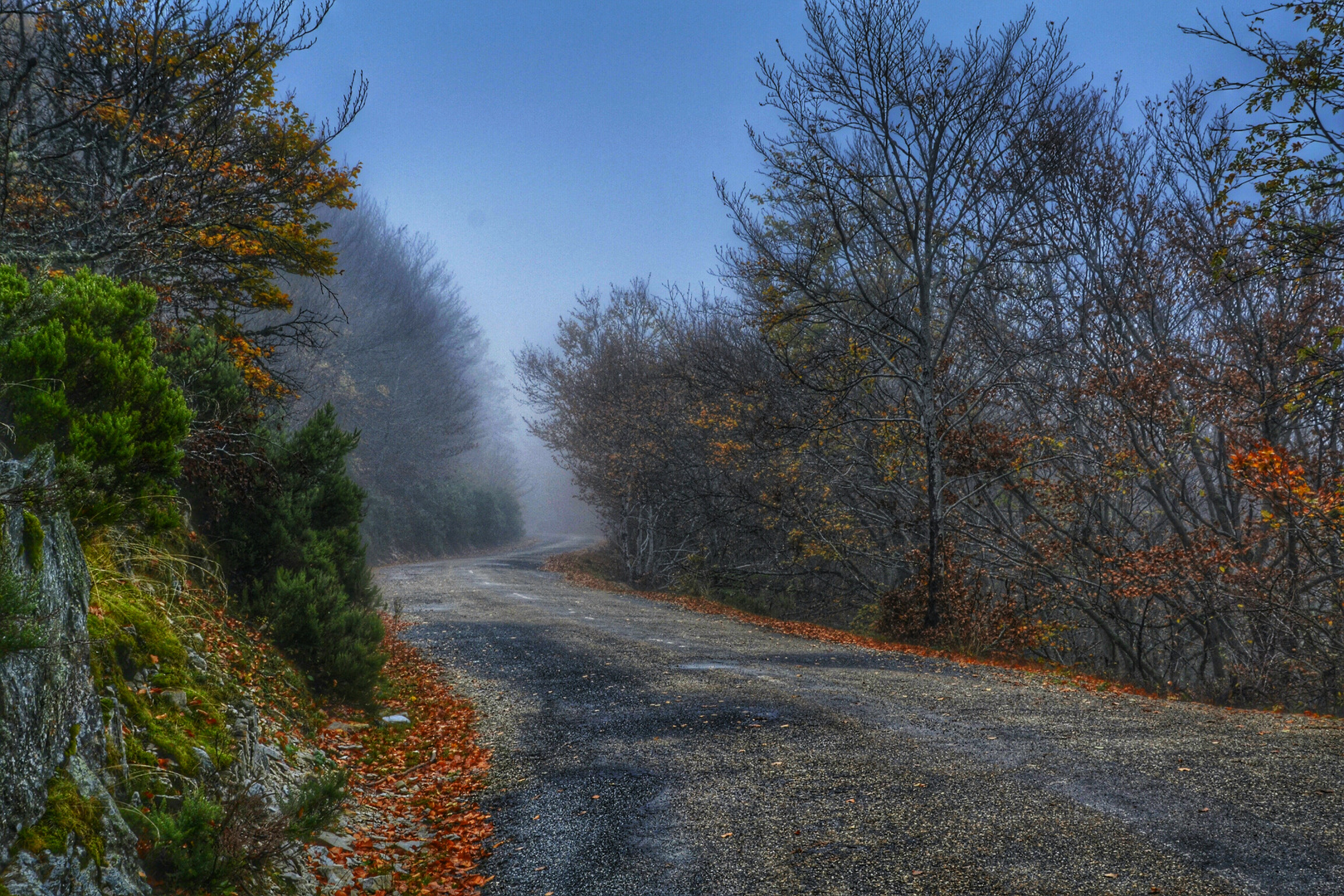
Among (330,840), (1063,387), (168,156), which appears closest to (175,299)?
(168,156)

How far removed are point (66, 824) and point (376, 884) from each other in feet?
6.21

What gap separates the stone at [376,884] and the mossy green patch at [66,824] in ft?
5.26

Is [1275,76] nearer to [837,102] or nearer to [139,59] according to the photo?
[837,102]

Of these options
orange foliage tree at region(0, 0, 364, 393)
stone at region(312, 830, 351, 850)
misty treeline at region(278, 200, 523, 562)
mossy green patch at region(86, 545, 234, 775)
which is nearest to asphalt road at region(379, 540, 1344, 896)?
stone at region(312, 830, 351, 850)

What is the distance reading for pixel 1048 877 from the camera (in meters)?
3.58

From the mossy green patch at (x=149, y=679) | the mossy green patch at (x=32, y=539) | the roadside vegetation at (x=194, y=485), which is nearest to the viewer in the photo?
the mossy green patch at (x=32, y=539)

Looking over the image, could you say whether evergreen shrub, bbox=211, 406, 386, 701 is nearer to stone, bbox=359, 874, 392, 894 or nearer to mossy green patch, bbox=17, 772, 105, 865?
stone, bbox=359, 874, 392, 894

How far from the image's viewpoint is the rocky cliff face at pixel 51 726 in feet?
8.59

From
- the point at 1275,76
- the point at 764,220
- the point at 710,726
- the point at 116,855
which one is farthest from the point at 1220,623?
the point at 116,855

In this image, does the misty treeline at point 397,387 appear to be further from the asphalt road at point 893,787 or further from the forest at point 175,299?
the asphalt road at point 893,787

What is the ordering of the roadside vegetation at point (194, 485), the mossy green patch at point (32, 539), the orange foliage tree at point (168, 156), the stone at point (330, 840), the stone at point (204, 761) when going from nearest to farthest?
the mossy green patch at point (32, 539) → the roadside vegetation at point (194, 485) → the stone at point (204, 761) → the stone at point (330, 840) → the orange foliage tree at point (168, 156)

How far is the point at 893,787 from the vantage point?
4809 millimetres

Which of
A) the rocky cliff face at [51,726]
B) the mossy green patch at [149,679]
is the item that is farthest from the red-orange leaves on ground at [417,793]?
the rocky cliff face at [51,726]

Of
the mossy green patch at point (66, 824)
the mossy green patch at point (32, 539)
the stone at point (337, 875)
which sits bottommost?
the stone at point (337, 875)
